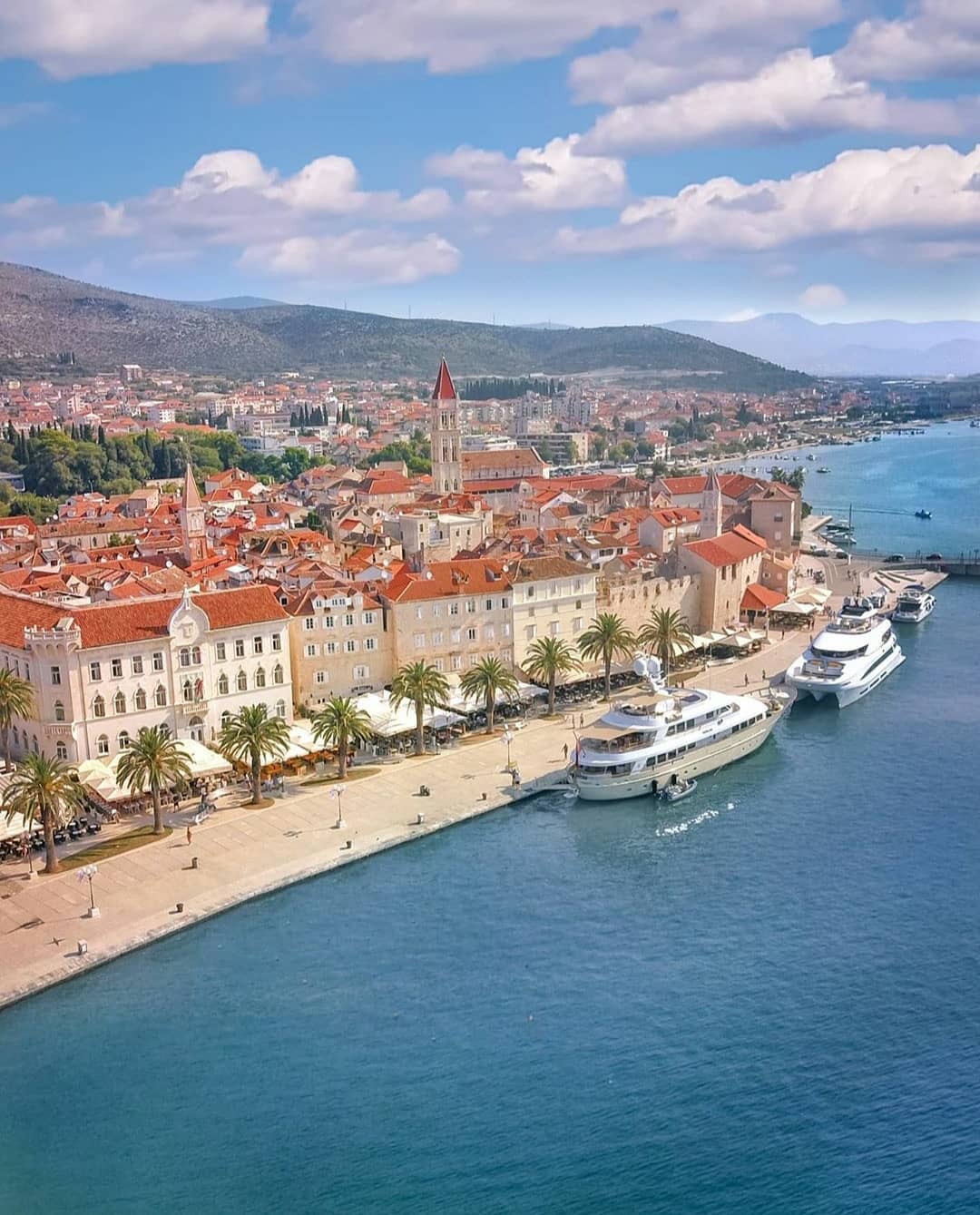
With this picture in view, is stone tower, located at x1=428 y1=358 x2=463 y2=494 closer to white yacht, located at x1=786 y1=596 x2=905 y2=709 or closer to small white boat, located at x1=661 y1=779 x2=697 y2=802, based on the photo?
white yacht, located at x1=786 y1=596 x2=905 y2=709

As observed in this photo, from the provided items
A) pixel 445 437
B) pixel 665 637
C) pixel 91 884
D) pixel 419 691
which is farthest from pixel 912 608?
pixel 91 884

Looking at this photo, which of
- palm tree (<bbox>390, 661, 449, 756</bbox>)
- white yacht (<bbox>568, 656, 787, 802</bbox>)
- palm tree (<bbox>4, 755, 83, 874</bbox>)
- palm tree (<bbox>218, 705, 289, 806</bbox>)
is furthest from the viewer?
palm tree (<bbox>390, 661, 449, 756</bbox>)

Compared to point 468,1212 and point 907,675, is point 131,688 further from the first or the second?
point 907,675

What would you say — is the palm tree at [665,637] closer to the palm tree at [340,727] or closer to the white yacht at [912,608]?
the palm tree at [340,727]

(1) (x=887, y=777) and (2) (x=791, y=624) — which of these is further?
(2) (x=791, y=624)

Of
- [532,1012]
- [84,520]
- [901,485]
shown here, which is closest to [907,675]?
[532,1012]

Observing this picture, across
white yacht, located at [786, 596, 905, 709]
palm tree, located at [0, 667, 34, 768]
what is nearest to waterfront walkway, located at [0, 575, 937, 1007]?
palm tree, located at [0, 667, 34, 768]

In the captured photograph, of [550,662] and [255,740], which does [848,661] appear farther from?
[255,740]

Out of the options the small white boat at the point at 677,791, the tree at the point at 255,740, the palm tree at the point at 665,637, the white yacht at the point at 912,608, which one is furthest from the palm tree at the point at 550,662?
the white yacht at the point at 912,608
